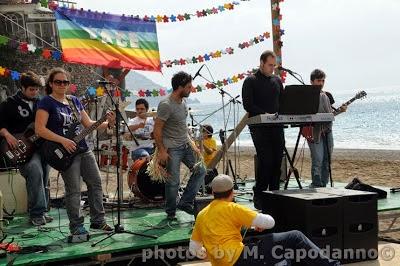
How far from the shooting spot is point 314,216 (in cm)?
489

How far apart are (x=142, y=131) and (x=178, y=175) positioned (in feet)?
6.81

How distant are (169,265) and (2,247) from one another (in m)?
1.58

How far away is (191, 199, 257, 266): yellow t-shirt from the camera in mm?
4070

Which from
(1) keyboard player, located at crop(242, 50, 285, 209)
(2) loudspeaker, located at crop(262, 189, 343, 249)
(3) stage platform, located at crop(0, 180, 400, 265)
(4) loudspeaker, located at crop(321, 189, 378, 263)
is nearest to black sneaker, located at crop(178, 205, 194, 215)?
(3) stage platform, located at crop(0, 180, 400, 265)

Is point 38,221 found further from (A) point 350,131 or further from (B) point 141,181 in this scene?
(A) point 350,131

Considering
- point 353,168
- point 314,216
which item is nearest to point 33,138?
point 314,216

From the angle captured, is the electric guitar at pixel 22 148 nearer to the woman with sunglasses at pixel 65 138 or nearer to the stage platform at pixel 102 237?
the stage platform at pixel 102 237

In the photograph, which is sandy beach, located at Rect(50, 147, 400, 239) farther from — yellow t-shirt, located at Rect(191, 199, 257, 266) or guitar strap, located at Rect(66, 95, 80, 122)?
yellow t-shirt, located at Rect(191, 199, 257, 266)

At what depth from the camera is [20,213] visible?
24.0 ft

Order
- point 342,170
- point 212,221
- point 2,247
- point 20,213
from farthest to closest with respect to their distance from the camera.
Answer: point 342,170, point 20,213, point 2,247, point 212,221

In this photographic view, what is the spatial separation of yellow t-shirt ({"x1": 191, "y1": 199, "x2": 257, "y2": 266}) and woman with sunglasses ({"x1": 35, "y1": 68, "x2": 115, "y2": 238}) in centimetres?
175

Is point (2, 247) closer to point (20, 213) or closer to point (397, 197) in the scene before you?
point (20, 213)

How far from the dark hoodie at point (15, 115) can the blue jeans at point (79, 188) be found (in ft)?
4.36

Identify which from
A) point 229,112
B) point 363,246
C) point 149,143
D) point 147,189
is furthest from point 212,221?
point 229,112
